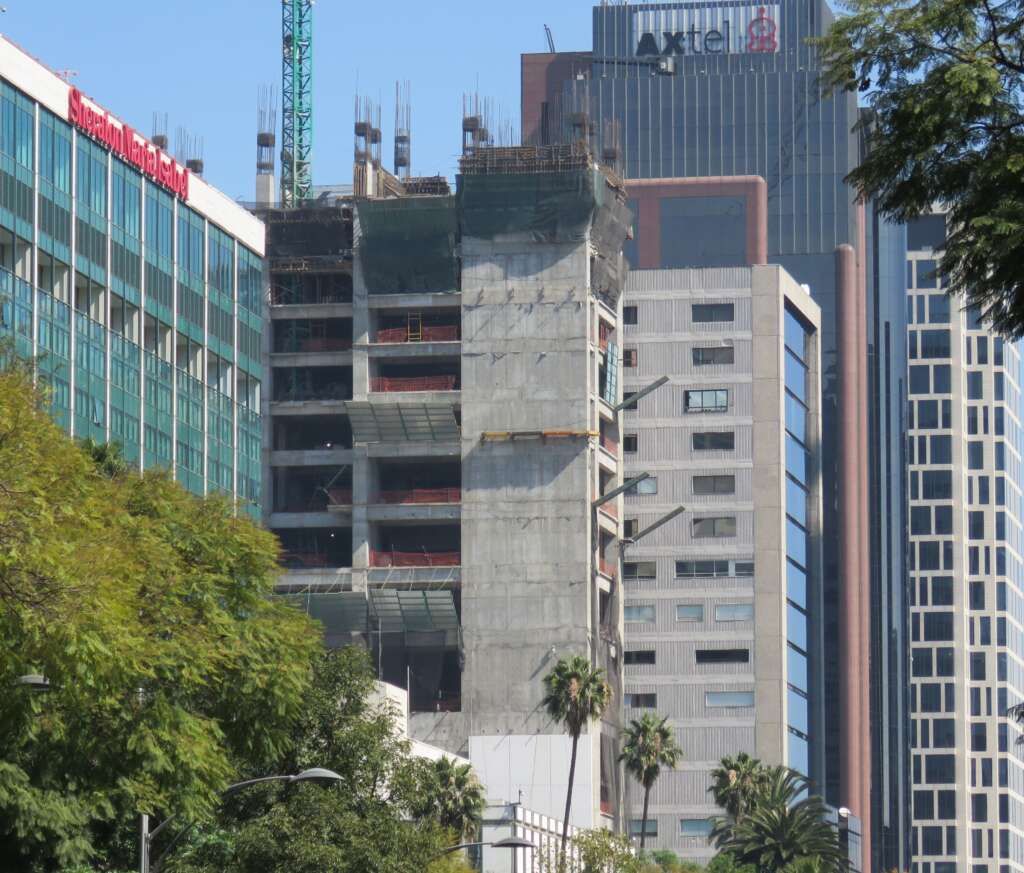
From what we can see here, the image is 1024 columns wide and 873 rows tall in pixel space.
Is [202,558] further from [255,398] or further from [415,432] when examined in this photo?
[415,432]

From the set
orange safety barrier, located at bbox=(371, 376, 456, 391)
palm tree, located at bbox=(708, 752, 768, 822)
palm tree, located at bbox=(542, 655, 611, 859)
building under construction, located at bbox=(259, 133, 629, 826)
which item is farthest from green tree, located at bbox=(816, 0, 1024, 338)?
orange safety barrier, located at bbox=(371, 376, 456, 391)

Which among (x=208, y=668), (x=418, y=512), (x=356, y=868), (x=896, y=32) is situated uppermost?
(x=418, y=512)

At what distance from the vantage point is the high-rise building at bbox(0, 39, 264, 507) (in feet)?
418

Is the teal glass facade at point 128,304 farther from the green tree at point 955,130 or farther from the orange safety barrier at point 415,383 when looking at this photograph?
the green tree at point 955,130

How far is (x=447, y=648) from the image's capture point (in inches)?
7579

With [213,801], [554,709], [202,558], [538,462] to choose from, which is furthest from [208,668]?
[538,462]

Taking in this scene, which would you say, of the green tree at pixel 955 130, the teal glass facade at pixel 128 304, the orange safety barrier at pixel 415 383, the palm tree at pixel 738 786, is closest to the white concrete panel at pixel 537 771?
the palm tree at pixel 738 786

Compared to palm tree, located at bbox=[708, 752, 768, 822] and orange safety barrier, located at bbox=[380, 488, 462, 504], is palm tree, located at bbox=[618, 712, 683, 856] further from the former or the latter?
orange safety barrier, located at bbox=[380, 488, 462, 504]

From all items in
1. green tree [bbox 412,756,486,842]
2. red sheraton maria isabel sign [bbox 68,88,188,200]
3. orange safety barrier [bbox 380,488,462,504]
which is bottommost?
A: green tree [bbox 412,756,486,842]

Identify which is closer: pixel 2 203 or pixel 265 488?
pixel 2 203

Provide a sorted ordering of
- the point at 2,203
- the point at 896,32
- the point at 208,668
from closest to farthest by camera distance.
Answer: the point at 896,32 → the point at 208,668 → the point at 2,203

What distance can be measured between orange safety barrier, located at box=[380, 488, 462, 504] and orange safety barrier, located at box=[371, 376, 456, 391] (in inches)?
317

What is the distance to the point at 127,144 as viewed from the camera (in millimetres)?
139625

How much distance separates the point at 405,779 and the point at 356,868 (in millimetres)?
3255
